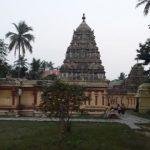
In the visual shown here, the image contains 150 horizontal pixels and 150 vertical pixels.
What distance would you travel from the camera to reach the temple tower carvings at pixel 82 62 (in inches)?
2421

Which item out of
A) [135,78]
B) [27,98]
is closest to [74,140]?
[27,98]

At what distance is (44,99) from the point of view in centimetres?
2727

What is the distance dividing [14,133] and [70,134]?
10.8ft

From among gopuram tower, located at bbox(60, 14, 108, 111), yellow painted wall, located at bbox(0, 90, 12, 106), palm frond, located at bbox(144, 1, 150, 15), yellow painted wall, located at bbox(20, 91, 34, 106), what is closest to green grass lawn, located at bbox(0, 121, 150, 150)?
palm frond, located at bbox(144, 1, 150, 15)

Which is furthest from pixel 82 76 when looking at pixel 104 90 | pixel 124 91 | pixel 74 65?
pixel 124 91

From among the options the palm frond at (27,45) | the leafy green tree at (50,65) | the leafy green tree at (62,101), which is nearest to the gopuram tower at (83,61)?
the palm frond at (27,45)

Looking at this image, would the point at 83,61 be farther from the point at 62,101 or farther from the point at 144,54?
the point at 62,101

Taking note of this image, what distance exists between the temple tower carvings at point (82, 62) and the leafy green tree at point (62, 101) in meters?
33.0

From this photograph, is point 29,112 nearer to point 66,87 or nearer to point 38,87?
point 38,87

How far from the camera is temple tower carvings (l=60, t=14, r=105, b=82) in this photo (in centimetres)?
6150

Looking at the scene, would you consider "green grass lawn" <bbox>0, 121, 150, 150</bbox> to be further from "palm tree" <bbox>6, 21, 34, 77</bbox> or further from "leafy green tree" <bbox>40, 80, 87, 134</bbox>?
"palm tree" <bbox>6, 21, 34, 77</bbox>

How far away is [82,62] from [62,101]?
117ft

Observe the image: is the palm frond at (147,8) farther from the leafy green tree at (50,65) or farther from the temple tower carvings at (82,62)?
the leafy green tree at (50,65)

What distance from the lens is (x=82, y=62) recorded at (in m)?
62.3
